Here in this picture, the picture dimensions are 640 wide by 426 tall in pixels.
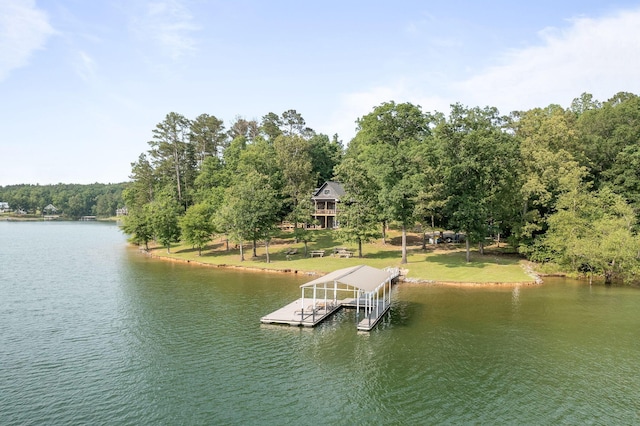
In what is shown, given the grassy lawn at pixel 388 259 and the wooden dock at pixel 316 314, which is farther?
the grassy lawn at pixel 388 259

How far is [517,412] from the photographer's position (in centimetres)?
1633

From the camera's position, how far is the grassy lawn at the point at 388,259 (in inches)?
1639

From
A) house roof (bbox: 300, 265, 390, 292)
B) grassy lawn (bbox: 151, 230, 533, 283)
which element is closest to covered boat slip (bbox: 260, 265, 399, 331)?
house roof (bbox: 300, 265, 390, 292)

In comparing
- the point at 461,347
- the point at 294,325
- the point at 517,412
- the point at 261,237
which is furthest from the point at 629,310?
the point at 261,237

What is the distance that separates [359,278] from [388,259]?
21.5 meters

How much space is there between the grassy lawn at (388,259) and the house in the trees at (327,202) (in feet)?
23.7

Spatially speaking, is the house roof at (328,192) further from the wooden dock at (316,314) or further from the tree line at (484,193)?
the wooden dock at (316,314)

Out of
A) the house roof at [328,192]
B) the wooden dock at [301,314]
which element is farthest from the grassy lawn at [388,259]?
the wooden dock at [301,314]

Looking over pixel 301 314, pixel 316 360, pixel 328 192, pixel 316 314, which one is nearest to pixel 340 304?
pixel 316 314

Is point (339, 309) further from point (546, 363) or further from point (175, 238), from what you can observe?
point (175, 238)

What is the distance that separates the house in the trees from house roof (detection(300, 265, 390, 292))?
41.0 meters

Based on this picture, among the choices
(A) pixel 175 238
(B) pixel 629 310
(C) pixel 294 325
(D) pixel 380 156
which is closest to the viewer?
(C) pixel 294 325

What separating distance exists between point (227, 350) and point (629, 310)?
28.4 meters

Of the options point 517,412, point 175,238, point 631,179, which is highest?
point 631,179
